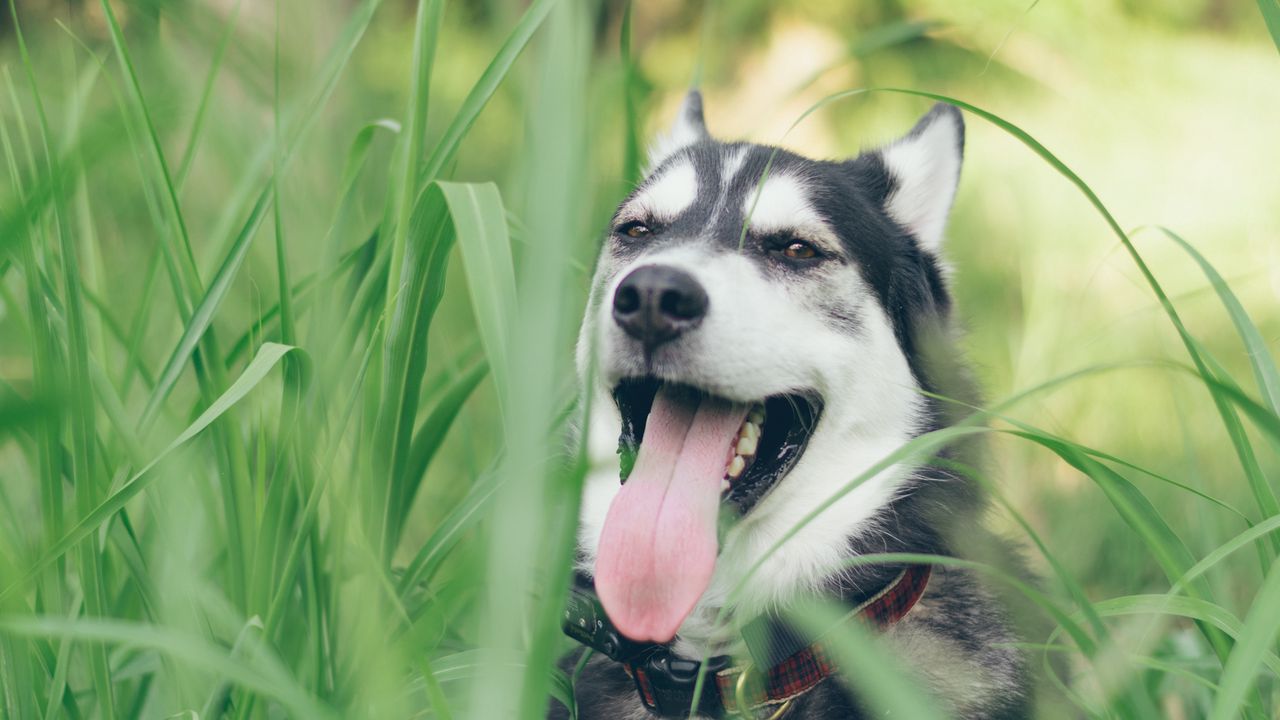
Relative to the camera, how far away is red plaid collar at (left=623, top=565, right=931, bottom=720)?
1825 millimetres

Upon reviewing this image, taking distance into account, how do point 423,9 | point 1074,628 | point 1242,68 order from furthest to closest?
point 1242,68
point 423,9
point 1074,628

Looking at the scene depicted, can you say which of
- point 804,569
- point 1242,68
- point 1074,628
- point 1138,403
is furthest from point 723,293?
point 1242,68

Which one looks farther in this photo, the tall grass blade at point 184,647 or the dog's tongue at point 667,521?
the dog's tongue at point 667,521

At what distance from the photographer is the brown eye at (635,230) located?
228 cm

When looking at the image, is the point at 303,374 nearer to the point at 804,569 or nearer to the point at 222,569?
the point at 222,569

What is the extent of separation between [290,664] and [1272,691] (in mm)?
1862

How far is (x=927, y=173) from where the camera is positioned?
2.41m

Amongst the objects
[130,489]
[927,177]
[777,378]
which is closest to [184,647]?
[130,489]

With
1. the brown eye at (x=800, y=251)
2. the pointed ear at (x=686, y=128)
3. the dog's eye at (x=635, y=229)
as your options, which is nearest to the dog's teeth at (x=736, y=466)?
the brown eye at (x=800, y=251)

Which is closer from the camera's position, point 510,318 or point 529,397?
point 529,397

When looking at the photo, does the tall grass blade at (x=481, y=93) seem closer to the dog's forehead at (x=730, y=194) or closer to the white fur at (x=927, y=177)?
the dog's forehead at (x=730, y=194)

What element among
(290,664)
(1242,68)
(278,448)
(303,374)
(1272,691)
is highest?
(1242,68)

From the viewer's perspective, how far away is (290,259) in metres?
2.07

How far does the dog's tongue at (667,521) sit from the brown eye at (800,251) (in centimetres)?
37
